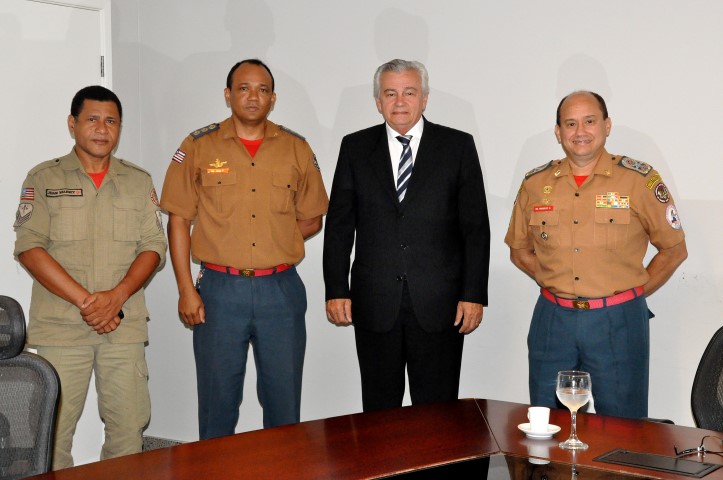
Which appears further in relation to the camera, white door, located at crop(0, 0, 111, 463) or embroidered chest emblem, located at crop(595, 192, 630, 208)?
white door, located at crop(0, 0, 111, 463)

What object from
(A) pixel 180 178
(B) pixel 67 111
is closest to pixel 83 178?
(A) pixel 180 178

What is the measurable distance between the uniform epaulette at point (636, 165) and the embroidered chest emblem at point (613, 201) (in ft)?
0.43

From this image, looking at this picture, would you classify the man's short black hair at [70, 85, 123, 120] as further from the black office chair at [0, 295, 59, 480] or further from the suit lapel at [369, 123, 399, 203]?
the black office chair at [0, 295, 59, 480]

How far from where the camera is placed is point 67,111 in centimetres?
481

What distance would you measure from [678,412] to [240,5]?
10.4ft

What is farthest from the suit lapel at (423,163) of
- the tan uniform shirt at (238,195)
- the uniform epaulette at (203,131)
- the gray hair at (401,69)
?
the uniform epaulette at (203,131)

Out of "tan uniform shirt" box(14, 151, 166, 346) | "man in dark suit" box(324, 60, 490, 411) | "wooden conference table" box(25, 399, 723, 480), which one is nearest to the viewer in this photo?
"wooden conference table" box(25, 399, 723, 480)

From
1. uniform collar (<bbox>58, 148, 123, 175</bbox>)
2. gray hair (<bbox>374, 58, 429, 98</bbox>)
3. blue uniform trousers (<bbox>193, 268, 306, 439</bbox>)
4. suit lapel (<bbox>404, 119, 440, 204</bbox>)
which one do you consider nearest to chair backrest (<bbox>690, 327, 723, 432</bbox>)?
suit lapel (<bbox>404, 119, 440, 204</bbox>)

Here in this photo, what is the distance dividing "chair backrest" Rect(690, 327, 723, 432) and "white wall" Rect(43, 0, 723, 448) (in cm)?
120

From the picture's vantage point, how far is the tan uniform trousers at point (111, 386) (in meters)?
3.97

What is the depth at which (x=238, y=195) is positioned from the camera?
4.17 meters

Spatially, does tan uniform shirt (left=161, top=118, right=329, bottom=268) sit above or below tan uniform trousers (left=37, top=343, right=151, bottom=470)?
above

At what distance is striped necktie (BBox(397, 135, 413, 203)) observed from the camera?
12.9ft

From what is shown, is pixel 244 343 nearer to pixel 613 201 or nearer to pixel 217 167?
pixel 217 167
